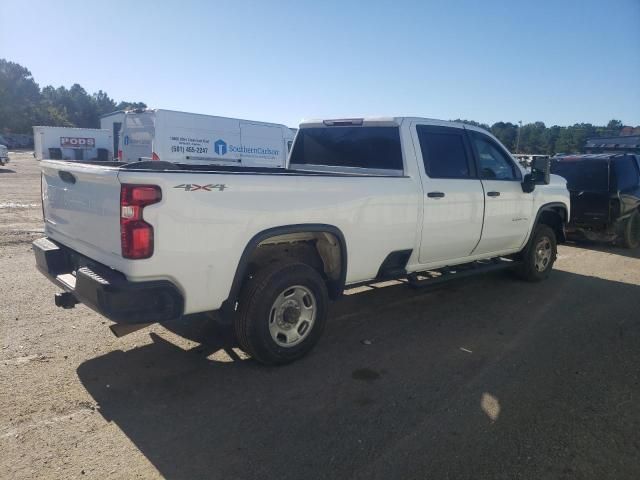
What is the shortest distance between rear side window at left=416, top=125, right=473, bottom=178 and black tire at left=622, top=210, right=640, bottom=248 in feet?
20.7

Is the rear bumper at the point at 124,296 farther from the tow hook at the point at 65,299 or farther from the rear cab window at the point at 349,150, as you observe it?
the rear cab window at the point at 349,150

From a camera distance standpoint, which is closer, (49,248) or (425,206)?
(49,248)

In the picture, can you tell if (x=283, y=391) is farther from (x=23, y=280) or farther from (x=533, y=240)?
(x=533, y=240)

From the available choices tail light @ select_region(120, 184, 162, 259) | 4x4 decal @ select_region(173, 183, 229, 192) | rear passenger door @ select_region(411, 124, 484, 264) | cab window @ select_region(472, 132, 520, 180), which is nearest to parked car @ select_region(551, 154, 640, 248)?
cab window @ select_region(472, 132, 520, 180)

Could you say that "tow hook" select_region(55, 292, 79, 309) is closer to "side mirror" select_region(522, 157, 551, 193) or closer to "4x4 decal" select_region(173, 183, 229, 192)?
"4x4 decal" select_region(173, 183, 229, 192)

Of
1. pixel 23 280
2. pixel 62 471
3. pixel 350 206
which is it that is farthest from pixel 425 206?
pixel 23 280

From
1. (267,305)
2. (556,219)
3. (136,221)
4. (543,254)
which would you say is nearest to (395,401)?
(267,305)

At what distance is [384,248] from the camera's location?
14.6 feet

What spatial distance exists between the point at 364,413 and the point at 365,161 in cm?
276

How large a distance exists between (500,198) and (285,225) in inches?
126

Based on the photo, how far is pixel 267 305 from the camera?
3.67 metres

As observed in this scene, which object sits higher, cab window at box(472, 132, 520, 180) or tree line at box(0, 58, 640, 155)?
tree line at box(0, 58, 640, 155)

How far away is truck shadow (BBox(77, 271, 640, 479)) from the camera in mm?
2789

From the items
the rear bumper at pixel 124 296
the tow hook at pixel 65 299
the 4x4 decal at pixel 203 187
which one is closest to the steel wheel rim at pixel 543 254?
the 4x4 decal at pixel 203 187
